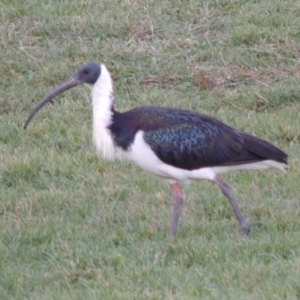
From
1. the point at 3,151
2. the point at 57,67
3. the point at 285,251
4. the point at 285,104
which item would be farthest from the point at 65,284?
the point at 57,67

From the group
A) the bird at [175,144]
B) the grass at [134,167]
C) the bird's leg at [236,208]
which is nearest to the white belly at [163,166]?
the bird at [175,144]

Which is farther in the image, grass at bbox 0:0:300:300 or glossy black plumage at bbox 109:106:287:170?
glossy black plumage at bbox 109:106:287:170

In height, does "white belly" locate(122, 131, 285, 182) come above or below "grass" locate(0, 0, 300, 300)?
above

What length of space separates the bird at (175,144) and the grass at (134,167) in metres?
0.40

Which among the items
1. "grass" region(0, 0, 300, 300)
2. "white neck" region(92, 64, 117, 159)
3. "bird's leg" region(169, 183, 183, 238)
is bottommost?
"grass" region(0, 0, 300, 300)

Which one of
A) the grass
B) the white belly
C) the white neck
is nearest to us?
the grass

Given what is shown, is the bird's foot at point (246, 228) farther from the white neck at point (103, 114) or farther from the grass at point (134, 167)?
the white neck at point (103, 114)

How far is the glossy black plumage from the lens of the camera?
7.70m

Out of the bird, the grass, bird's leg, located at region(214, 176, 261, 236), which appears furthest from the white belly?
the grass

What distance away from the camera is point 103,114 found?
7840mm

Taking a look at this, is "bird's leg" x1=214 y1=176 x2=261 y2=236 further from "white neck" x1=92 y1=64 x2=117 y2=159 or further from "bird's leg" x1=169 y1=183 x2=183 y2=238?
"white neck" x1=92 y1=64 x2=117 y2=159

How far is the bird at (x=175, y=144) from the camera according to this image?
7.69 m

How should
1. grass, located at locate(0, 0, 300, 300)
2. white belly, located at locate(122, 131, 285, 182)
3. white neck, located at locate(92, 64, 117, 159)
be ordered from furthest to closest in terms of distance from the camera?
white neck, located at locate(92, 64, 117, 159)
white belly, located at locate(122, 131, 285, 182)
grass, located at locate(0, 0, 300, 300)

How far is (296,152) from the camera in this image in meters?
9.73
